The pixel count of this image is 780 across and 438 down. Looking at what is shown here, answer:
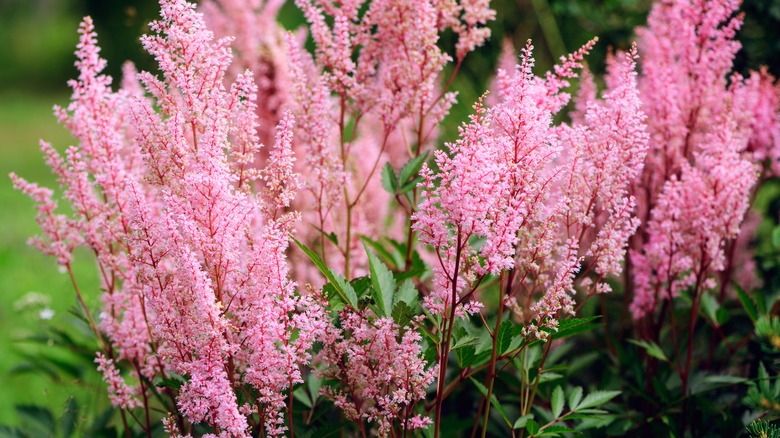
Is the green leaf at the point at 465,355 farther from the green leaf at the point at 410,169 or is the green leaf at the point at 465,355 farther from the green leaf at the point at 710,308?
the green leaf at the point at 710,308

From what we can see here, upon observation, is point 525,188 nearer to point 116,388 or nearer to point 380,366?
point 380,366

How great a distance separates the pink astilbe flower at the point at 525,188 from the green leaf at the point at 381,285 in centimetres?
13

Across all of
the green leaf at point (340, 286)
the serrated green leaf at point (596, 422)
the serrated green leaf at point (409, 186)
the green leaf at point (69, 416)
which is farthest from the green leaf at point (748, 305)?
the green leaf at point (69, 416)

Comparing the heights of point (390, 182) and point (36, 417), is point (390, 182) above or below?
above

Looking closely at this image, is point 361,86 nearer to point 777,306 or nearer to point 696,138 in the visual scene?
point 696,138

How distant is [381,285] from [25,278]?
6.30 meters

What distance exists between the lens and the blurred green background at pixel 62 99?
3660 mm

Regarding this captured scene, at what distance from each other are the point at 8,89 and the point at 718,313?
18.6 metres

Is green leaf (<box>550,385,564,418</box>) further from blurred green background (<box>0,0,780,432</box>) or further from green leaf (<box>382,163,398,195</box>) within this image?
blurred green background (<box>0,0,780,432</box>)

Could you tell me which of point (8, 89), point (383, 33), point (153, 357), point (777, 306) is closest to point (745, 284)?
point (777, 306)

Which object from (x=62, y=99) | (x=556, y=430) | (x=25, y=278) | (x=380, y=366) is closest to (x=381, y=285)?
(x=380, y=366)

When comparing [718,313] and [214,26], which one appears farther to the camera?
[214,26]

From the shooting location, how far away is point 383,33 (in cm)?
240

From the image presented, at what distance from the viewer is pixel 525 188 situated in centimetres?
173
